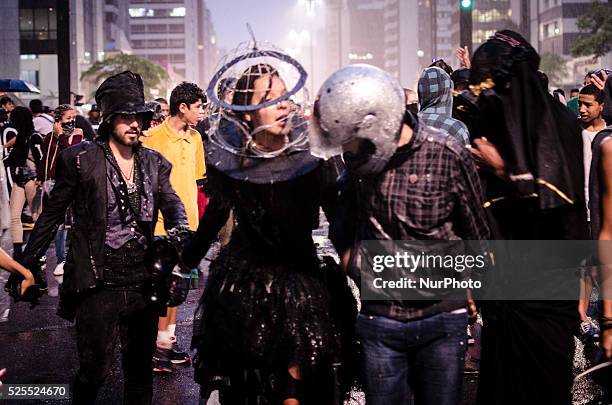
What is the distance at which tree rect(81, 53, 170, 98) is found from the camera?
8756cm

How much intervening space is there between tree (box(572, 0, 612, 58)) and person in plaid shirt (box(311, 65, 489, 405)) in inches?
2216

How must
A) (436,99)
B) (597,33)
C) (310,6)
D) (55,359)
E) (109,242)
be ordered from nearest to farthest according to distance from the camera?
(109,242), (436,99), (55,359), (310,6), (597,33)

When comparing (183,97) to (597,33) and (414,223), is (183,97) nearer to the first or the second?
(414,223)

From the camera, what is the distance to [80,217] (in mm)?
4691

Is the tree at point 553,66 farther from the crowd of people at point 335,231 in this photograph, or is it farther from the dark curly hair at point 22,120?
the crowd of people at point 335,231

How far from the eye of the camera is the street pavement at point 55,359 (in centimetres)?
597

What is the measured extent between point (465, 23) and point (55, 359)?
12585 millimetres

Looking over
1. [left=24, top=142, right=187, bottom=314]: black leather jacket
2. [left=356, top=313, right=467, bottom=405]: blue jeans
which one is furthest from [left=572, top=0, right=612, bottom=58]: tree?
[left=356, top=313, right=467, bottom=405]: blue jeans

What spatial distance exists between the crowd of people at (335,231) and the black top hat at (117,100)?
0.04ft

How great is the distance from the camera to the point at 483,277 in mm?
3656

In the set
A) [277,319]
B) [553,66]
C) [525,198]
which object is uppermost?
[553,66]

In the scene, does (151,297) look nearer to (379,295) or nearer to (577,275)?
(379,295)

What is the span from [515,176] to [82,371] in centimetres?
261

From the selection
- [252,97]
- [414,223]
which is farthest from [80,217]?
[414,223]
